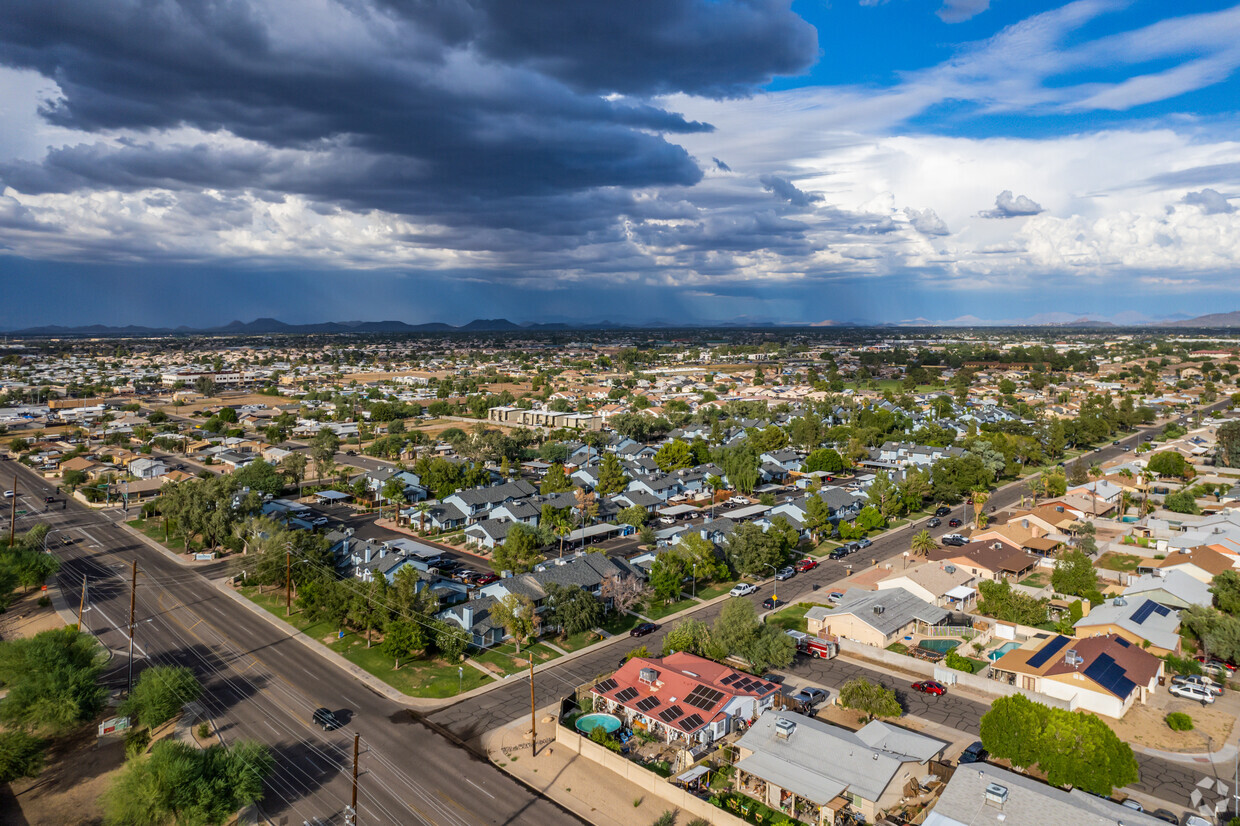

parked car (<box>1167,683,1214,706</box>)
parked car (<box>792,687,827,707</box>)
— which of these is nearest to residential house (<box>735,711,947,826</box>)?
parked car (<box>792,687,827,707</box>)

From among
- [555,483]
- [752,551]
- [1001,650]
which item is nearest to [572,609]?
[752,551]

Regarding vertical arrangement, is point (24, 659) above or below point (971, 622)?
above

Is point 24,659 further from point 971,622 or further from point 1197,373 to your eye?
point 1197,373

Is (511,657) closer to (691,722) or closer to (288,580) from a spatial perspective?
(691,722)

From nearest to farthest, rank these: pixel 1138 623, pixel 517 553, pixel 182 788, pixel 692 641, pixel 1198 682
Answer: pixel 182 788 → pixel 1198 682 → pixel 692 641 → pixel 1138 623 → pixel 517 553

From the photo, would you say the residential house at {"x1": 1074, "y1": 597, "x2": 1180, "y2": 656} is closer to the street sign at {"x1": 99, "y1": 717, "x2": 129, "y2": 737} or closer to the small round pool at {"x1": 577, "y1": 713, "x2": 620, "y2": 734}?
the small round pool at {"x1": 577, "y1": 713, "x2": 620, "y2": 734}

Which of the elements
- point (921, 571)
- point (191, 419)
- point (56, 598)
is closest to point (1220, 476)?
point (921, 571)
